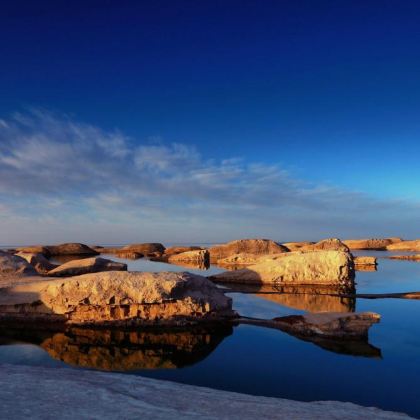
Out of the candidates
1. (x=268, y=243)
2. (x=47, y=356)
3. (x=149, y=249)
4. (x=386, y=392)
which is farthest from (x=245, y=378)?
(x=149, y=249)

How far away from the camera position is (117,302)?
47.4 ft

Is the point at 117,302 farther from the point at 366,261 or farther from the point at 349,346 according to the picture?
the point at 366,261

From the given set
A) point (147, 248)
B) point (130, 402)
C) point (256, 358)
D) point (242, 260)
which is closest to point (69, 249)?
point (147, 248)

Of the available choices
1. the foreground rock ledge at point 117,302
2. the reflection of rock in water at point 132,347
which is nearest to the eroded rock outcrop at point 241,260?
the foreground rock ledge at point 117,302

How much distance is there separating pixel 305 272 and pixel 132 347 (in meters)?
17.3

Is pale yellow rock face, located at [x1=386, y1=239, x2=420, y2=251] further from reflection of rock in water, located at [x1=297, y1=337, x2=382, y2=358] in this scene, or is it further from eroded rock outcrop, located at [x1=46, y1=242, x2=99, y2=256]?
reflection of rock in water, located at [x1=297, y1=337, x2=382, y2=358]

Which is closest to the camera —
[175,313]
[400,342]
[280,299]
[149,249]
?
[400,342]

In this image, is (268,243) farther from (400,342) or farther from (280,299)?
(400,342)

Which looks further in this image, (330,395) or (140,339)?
(140,339)

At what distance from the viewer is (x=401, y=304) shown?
19.1 meters

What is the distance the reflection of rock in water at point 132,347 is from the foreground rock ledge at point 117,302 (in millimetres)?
726

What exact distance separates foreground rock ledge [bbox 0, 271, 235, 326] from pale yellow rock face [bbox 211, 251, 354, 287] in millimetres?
12361

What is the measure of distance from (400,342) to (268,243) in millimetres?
35641

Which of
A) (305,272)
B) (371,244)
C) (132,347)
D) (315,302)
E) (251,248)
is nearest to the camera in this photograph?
(132,347)
